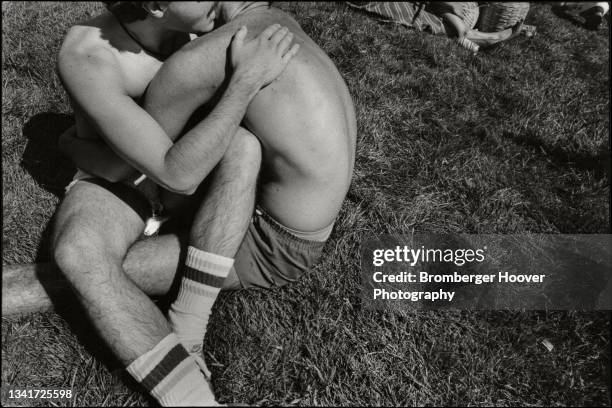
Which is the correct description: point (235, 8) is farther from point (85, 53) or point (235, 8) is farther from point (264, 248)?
point (264, 248)

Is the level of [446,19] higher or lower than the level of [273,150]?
lower

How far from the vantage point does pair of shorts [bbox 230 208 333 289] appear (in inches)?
95.9

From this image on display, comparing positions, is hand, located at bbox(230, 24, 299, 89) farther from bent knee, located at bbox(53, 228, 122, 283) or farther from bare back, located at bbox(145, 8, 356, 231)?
bent knee, located at bbox(53, 228, 122, 283)

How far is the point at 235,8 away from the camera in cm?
243

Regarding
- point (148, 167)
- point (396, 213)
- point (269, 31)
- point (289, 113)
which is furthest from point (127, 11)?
point (396, 213)

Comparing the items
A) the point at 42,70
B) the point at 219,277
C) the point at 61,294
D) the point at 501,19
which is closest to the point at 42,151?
the point at 42,70

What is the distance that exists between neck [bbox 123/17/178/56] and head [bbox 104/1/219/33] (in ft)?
0.08

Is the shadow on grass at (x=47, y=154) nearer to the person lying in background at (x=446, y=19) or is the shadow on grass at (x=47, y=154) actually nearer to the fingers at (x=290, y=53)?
the fingers at (x=290, y=53)

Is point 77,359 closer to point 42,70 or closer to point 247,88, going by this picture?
point 247,88

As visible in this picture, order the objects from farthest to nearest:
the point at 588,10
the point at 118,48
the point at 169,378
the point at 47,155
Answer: the point at 588,10 < the point at 47,155 < the point at 118,48 < the point at 169,378

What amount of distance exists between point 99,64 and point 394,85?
2802 mm

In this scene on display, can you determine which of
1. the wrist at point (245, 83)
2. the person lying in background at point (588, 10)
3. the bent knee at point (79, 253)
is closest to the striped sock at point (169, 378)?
the bent knee at point (79, 253)

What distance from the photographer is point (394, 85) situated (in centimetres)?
433

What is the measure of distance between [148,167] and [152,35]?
0.80 meters
